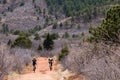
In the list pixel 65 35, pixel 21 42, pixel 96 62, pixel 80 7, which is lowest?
pixel 65 35

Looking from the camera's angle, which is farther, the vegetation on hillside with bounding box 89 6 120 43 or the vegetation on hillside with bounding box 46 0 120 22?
the vegetation on hillside with bounding box 46 0 120 22

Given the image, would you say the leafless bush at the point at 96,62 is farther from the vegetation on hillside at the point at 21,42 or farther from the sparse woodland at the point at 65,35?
the vegetation on hillside at the point at 21,42

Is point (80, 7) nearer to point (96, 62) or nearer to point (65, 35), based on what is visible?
point (65, 35)

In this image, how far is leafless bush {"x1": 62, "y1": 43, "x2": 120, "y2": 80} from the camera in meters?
14.6

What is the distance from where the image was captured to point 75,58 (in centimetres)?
3192

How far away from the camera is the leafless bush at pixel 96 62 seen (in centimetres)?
1462

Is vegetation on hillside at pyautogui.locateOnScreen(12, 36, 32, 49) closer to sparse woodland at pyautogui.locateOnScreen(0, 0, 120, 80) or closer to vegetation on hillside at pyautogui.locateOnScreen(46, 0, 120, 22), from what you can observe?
sparse woodland at pyautogui.locateOnScreen(0, 0, 120, 80)

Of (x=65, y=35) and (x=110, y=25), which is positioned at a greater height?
(x=110, y=25)

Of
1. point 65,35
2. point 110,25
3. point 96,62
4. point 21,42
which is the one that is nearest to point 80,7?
point 65,35

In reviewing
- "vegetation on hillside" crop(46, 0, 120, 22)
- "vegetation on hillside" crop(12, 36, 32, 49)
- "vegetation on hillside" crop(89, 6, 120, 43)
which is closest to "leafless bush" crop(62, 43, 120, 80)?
"vegetation on hillside" crop(89, 6, 120, 43)

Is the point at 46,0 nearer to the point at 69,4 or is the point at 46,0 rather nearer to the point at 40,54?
the point at 69,4

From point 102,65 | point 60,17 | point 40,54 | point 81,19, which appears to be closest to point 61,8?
point 60,17

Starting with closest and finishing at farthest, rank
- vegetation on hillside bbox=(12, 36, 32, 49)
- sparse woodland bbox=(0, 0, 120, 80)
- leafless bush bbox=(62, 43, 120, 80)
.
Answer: leafless bush bbox=(62, 43, 120, 80) < sparse woodland bbox=(0, 0, 120, 80) < vegetation on hillside bbox=(12, 36, 32, 49)

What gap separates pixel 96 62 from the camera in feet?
66.6
